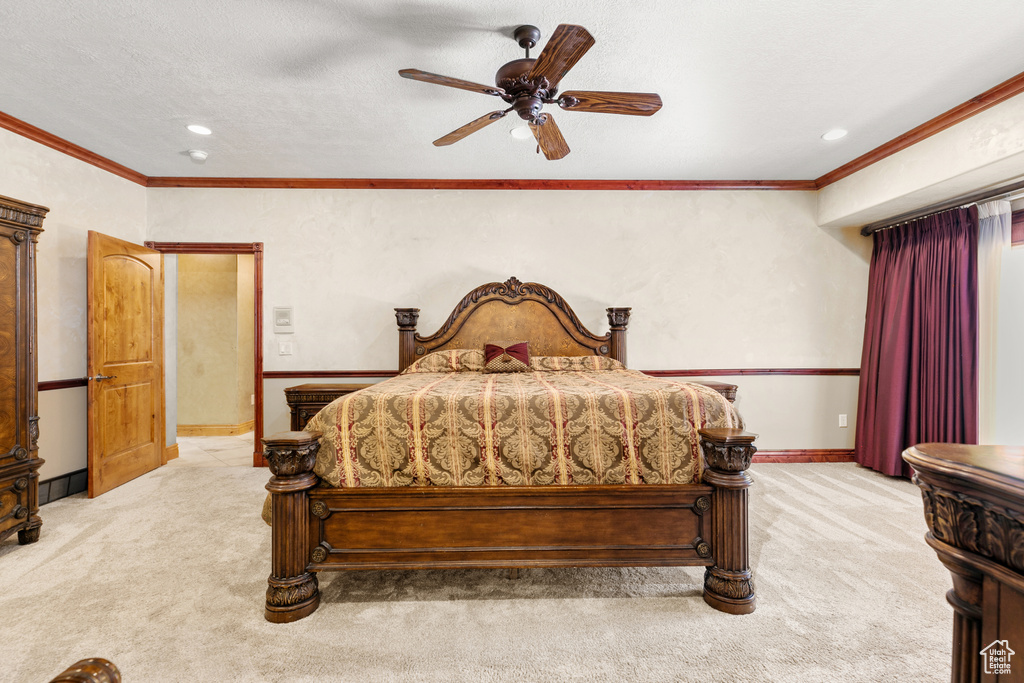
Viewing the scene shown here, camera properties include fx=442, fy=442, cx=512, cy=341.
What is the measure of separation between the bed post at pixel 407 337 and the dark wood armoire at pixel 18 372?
2337mm

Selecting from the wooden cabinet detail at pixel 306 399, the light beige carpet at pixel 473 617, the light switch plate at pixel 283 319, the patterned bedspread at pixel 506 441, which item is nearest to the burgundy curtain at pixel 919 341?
the light beige carpet at pixel 473 617

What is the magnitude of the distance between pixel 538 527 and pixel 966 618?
4.71 ft

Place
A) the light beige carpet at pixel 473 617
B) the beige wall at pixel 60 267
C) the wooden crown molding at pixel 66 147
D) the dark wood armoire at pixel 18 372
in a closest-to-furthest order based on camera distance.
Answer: the light beige carpet at pixel 473 617 < the dark wood armoire at pixel 18 372 < the wooden crown molding at pixel 66 147 < the beige wall at pixel 60 267

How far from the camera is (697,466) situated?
201cm

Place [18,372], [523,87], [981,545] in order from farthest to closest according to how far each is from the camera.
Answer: [18,372], [523,87], [981,545]

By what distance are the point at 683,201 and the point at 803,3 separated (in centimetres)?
238

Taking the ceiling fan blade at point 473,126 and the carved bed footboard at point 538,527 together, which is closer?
the carved bed footboard at point 538,527

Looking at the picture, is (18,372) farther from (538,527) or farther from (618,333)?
(618,333)

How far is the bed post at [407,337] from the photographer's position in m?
4.10

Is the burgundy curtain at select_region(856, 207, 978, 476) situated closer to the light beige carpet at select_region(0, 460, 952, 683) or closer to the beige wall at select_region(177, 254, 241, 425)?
the light beige carpet at select_region(0, 460, 952, 683)

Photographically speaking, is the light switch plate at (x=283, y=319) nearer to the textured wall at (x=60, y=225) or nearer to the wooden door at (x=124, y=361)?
the wooden door at (x=124, y=361)

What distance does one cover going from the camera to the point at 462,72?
2.59 metres

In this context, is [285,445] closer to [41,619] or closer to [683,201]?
[41,619]

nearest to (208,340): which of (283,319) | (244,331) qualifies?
(244,331)
